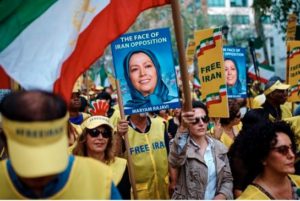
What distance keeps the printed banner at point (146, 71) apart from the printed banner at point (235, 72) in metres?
2.65

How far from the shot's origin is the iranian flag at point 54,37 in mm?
4230

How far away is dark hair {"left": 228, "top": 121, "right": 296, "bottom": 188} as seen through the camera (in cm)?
411

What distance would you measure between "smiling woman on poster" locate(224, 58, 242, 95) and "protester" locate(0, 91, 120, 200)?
5684mm

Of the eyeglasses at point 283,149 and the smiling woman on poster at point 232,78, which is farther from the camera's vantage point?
the smiling woman on poster at point 232,78

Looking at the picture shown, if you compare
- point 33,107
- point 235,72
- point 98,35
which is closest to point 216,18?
point 235,72

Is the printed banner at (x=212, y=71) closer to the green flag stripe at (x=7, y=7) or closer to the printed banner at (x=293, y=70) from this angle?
the printed banner at (x=293, y=70)

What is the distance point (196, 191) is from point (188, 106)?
1011 millimetres

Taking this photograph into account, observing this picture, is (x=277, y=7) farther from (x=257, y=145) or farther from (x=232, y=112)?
(x=257, y=145)

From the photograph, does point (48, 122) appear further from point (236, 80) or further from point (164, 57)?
point (236, 80)

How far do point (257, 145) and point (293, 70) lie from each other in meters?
5.75

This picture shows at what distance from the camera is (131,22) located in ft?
15.7

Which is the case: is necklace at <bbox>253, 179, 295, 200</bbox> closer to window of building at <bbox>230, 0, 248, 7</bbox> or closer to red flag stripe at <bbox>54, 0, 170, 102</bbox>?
red flag stripe at <bbox>54, 0, 170, 102</bbox>

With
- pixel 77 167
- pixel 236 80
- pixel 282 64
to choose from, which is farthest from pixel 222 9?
pixel 77 167

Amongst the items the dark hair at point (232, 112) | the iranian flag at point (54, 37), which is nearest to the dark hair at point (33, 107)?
the iranian flag at point (54, 37)
